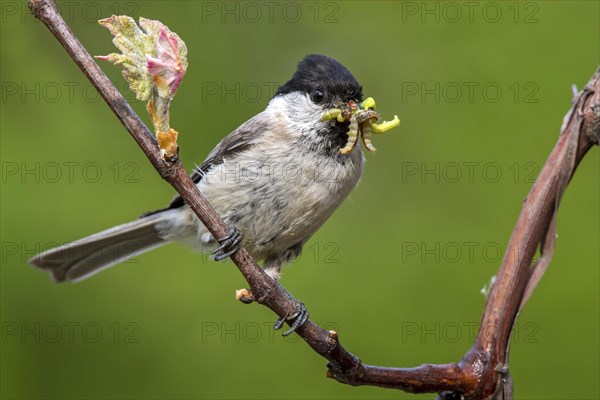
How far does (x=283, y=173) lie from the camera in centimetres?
236

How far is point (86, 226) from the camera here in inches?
99.3

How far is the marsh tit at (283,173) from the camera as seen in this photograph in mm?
2340

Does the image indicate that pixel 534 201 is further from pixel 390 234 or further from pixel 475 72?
pixel 475 72

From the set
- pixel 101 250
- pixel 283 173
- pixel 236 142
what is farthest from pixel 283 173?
pixel 101 250

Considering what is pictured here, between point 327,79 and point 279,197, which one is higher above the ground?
point 327,79

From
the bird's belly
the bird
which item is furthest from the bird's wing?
the bird's belly

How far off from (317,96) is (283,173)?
29 centimetres

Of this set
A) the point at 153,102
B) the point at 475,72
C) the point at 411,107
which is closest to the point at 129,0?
the point at 411,107

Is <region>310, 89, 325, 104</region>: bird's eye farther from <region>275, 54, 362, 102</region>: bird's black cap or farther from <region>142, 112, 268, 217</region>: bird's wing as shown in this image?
<region>142, 112, 268, 217</region>: bird's wing

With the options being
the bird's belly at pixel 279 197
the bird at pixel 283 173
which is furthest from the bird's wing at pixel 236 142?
the bird's belly at pixel 279 197

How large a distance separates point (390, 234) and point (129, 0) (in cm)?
136

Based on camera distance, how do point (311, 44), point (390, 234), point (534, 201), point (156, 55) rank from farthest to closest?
point (311, 44), point (390, 234), point (534, 201), point (156, 55)

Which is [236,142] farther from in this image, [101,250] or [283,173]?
[101,250]

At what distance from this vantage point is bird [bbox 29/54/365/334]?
7.68 feet
